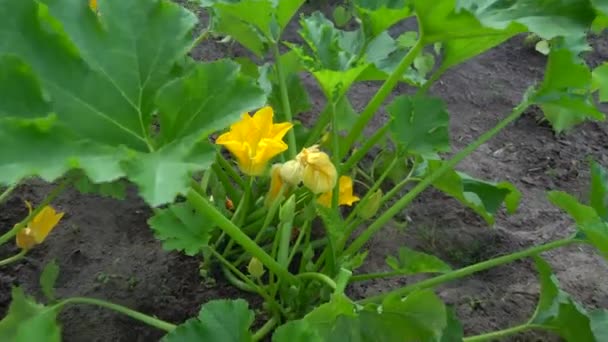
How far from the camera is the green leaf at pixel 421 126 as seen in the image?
147 cm

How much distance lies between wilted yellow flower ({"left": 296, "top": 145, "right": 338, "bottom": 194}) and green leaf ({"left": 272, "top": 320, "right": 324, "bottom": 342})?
0.90 feet

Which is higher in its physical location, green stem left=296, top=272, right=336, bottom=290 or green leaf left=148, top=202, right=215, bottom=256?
green leaf left=148, top=202, right=215, bottom=256

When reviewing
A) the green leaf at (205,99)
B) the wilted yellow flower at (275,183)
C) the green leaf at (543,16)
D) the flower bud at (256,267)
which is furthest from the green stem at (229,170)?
the green leaf at (543,16)

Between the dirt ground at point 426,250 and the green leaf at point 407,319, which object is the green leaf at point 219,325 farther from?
the dirt ground at point 426,250

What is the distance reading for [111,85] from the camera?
116cm

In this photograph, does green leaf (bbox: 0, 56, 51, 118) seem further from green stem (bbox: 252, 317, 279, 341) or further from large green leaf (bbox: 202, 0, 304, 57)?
green stem (bbox: 252, 317, 279, 341)

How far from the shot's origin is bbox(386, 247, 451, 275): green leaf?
1387mm

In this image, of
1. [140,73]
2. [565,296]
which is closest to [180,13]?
[140,73]

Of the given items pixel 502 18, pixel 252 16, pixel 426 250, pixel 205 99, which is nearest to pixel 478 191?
pixel 426 250

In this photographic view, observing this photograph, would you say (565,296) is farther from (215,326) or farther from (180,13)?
(180,13)

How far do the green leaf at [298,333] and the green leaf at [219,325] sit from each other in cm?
7

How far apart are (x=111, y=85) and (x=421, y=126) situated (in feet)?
1.95

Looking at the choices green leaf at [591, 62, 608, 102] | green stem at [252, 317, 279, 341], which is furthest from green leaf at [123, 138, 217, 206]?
green leaf at [591, 62, 608, 102]

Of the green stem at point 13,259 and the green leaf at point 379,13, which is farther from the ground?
the green leaf at point 379,13
